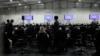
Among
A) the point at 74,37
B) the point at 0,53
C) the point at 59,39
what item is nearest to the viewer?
the point at 0,53

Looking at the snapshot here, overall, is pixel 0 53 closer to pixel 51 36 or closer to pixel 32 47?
pixel 51 36

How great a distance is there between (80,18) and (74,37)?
13.5m

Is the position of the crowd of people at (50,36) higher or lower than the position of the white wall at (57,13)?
lower

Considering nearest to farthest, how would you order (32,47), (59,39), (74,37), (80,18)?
(59,39)
(74,37)
(32,47)
(80,18)

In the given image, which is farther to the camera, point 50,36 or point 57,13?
point 57,13

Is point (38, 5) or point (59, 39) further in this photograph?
point (38, 5)

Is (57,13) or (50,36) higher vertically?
(57,13)

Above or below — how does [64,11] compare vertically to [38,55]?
above

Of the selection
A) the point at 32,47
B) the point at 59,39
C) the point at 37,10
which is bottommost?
the point at 32,47

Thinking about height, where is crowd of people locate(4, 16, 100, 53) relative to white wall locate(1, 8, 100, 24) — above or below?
below

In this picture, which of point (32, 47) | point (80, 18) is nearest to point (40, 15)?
point (80, 18)

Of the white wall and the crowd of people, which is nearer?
the crowd of people

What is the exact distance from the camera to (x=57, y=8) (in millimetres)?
20891

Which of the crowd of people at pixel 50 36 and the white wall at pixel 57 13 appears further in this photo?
the white wall at pixel 57 13
